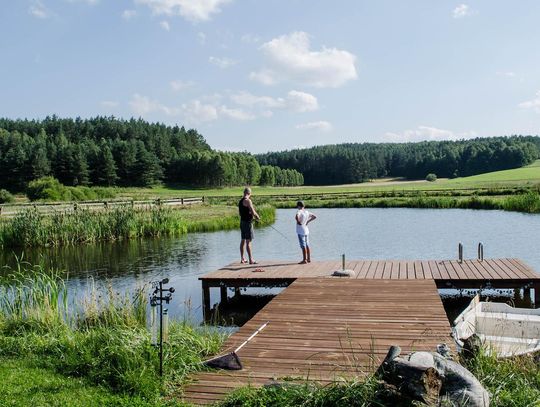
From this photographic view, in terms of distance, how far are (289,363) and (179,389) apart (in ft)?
4.70

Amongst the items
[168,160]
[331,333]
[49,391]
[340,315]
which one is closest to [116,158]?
[168,160]

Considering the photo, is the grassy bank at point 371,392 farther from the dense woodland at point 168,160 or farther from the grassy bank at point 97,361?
the dense woodland at point 168,160

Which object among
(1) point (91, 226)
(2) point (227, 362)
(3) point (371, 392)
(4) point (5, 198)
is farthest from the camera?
(4) point (5, 198)

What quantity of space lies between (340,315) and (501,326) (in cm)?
256

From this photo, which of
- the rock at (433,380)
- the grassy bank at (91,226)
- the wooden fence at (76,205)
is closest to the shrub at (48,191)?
the wooden fence at (76,205)

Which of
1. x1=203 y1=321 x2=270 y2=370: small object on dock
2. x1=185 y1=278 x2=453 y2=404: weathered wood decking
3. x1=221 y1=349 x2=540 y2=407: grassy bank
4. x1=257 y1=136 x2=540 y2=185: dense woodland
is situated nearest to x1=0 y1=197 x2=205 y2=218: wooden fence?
x1=185 y1=278 x2=453 y2=404: weathered wood decking

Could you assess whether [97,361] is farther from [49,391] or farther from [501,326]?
[501,326]

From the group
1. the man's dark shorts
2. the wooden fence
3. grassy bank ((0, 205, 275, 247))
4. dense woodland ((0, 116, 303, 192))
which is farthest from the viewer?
dense woodland ((0, 116, 303, 192))

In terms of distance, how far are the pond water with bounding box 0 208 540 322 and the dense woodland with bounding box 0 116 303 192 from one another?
6431 cm

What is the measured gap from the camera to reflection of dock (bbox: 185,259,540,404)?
21.1 ft

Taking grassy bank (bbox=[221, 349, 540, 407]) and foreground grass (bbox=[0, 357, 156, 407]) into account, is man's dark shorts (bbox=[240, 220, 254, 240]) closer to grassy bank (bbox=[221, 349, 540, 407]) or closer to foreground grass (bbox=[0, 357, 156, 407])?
foreground grass (bbox=[0, 357, 156, 407])

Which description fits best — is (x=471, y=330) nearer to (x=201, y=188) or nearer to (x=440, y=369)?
(x=440, y=369)

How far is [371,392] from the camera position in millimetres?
4953

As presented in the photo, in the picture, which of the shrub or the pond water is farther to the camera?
the shrub
